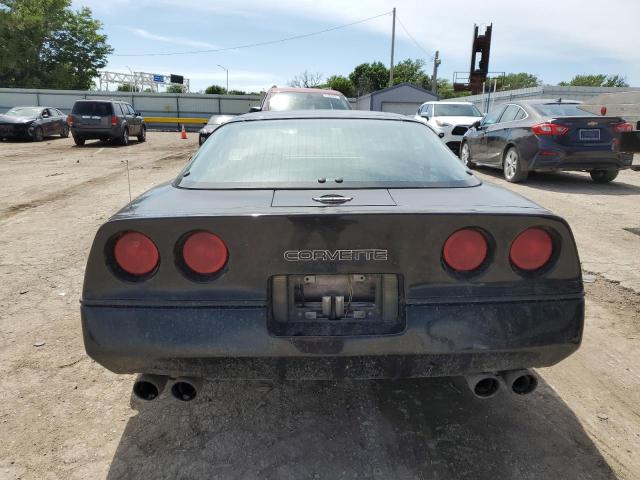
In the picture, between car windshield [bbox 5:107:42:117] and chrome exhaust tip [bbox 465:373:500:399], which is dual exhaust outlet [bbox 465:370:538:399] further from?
car windshield [bbox 5:107:42:117]

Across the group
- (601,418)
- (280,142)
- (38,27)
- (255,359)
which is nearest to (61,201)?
(280,142)

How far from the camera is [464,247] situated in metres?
1.87

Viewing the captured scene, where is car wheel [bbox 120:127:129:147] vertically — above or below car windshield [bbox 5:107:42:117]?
below

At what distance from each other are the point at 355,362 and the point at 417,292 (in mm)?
365

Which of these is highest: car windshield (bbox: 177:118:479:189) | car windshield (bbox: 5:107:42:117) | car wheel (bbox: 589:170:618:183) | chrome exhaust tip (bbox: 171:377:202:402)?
car windshield (bbox: 5:107:42:117)

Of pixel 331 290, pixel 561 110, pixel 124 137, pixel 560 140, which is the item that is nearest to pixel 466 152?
pixel 561 110

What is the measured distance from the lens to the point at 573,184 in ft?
30.7

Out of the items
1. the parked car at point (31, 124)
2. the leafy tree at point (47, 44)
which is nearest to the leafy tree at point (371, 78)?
the leafy tree at point (47, 44)

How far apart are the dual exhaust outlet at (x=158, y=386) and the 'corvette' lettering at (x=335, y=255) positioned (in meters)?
0.69

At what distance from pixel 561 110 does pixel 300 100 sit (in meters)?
4.76

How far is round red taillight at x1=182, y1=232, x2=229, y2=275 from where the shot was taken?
1.83 m

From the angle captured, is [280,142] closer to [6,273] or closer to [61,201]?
[6,273]

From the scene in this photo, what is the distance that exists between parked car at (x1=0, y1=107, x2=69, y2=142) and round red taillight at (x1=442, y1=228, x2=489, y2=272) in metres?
22.0

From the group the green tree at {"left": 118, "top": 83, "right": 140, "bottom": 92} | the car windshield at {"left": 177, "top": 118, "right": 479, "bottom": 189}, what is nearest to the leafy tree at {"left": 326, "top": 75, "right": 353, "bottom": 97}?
the green tree at {"left": 118, "top": 83, "right": 140, "bottom": 92}
